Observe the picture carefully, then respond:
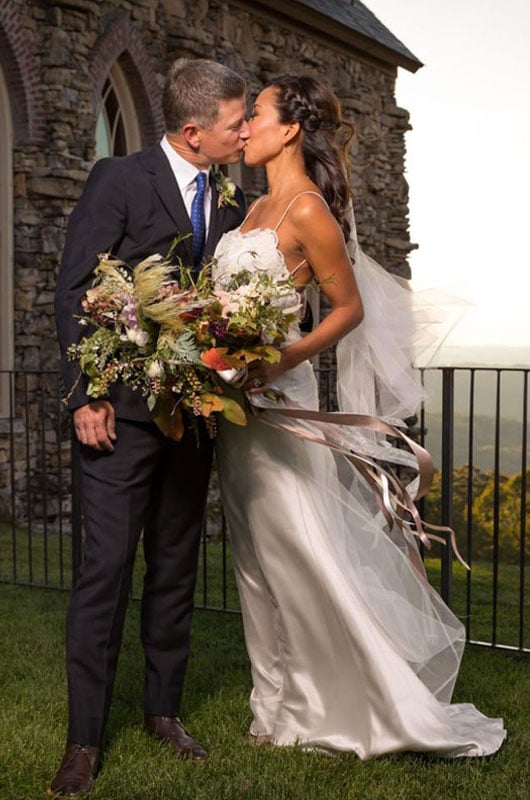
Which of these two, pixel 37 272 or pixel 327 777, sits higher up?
pixel 37 272

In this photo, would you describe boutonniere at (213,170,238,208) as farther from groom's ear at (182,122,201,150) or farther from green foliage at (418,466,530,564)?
green foliage at (418,466,530,564)

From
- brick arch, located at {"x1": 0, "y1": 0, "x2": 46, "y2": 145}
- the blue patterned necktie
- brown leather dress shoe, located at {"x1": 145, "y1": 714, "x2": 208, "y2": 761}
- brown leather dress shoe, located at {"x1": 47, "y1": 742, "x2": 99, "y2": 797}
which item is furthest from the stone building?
brown leather dress shoe, located at {"x1": 47, "y1": 742, "x2": 99, "y2": 797}

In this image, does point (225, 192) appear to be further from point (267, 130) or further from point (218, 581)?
point (218, 581)

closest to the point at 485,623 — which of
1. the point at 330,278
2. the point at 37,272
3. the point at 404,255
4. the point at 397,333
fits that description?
the point at 397,333

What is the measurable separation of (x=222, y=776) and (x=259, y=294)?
175 centimetres

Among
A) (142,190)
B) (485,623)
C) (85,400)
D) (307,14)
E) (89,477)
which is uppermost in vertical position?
(307,14)

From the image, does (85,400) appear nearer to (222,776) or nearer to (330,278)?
(330,278)

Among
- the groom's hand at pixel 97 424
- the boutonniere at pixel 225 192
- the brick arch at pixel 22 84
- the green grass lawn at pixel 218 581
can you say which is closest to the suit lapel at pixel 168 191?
the boutonniere at pixel 225 192

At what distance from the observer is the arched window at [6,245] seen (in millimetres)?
11828

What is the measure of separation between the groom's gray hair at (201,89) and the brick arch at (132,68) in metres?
8.63

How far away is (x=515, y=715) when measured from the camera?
17.5 feet

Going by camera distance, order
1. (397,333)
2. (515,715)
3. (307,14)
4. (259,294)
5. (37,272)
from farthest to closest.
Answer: (307,14) → (37,272) → (515,715) → (397,333) → (259,294)

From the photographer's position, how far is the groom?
424 cm

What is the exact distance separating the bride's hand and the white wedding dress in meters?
0.13
